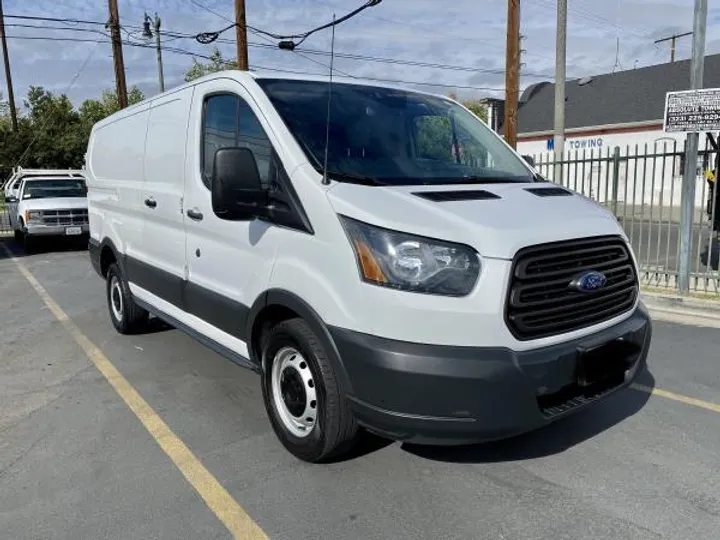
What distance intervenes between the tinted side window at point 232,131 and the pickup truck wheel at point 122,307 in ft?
7.90

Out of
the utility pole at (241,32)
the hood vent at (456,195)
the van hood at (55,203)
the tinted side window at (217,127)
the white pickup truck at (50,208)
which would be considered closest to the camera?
the hood vent at (456,195)

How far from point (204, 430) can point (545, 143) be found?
1193 inches

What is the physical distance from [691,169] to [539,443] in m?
5.48

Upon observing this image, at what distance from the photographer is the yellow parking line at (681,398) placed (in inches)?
166

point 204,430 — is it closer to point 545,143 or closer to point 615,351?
point 615,351

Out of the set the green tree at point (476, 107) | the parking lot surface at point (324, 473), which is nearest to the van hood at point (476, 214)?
the parking lot surface at point (324, 473)

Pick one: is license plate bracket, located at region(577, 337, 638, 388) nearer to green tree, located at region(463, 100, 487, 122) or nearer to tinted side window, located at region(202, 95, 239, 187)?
tinted side window, located at region(202, 95, 239, 187)

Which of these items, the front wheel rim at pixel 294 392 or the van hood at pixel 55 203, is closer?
the front wheel rim at pixel 294 392

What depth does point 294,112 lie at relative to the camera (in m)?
3.54

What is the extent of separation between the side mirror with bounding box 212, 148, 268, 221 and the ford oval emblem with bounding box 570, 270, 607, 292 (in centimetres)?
165

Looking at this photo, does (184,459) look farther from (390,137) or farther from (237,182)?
(390,137)

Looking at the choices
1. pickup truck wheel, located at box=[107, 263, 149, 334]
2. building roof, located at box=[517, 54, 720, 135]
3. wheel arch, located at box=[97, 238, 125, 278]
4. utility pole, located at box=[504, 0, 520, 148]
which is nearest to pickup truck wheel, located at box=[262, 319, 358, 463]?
pickup truck wheel, located at box=[107, 263, 149, 334]

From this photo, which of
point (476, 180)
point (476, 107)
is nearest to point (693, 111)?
point (476, 180)

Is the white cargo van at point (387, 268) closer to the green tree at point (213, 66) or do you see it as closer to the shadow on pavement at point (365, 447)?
the shadow on pavement at point (365, 447)
